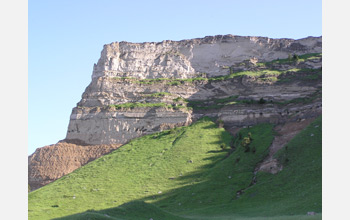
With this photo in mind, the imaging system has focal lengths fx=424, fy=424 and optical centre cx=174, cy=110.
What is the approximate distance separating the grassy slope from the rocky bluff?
495 cm

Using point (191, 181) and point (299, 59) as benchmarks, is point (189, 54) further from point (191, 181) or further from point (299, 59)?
point (191, 181)

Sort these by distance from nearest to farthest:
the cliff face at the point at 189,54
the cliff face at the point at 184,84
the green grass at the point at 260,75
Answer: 1. the cliff face at the point at 184,84
2. the green grass at the point at 260,75
3. the cliff face at the point at 189,54

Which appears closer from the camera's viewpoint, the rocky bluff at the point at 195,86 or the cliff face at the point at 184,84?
the rocky bluff at the point at 195,86

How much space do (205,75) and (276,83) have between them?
66.2 ft

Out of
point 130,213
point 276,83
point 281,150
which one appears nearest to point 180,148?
point 281,150

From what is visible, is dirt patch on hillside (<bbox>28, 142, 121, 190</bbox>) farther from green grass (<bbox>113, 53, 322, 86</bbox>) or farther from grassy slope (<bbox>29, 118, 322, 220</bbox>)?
green grass (<bbox>113, 53, 322, 86</bbox>)

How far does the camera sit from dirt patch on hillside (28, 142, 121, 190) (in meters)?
80.2

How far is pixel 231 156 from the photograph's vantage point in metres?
67.2

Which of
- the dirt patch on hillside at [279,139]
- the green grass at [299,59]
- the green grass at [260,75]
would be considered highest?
the green grass at [299,59]

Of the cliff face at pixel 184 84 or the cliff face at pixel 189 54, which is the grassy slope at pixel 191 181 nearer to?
the cliff face at pixel 184 84

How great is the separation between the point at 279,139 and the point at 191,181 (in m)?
16.8

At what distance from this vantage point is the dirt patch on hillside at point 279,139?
2273 inches

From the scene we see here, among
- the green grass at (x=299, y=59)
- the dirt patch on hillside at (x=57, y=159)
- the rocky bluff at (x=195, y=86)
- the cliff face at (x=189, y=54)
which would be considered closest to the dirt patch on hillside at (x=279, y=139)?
the rocky bluff at (x=195, y=86)

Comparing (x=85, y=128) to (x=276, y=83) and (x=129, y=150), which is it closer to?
(x=129, y=150)
